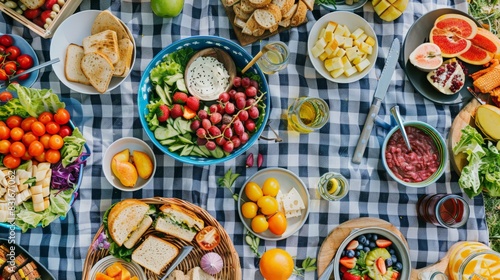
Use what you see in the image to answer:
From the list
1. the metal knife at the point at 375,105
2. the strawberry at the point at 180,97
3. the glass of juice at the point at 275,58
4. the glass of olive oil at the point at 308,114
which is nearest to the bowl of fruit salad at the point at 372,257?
the metal knife at the point at 375,105

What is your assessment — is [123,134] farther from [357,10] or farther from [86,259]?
[357,10]

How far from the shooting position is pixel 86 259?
70.5 inches

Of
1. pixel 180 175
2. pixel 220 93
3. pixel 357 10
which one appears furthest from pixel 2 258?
pixel 357 10

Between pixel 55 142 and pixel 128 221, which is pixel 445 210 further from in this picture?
pixel 55 142

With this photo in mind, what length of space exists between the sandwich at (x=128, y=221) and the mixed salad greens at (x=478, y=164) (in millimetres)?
1250

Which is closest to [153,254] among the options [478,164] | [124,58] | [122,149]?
[122,149]

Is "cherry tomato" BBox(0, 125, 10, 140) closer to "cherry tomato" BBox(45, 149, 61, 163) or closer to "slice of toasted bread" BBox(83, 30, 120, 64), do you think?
"cherry tomato" BBox(45, 149, 61, 163)

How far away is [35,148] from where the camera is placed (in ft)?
5.67

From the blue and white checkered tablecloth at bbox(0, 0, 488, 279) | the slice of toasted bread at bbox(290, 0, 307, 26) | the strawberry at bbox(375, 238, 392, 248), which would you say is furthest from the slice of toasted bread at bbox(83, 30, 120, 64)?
the strawberry at bbox(375, 238, 392, 248)

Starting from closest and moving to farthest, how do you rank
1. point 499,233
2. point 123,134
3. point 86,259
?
point 86,259 < point 123,134 < point 499,233

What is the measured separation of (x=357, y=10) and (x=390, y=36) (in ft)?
0.58

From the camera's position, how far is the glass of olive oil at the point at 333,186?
6.22 feet

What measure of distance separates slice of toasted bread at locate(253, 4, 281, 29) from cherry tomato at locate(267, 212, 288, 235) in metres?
0.73

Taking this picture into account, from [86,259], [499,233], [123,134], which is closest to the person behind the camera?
[86,259]
